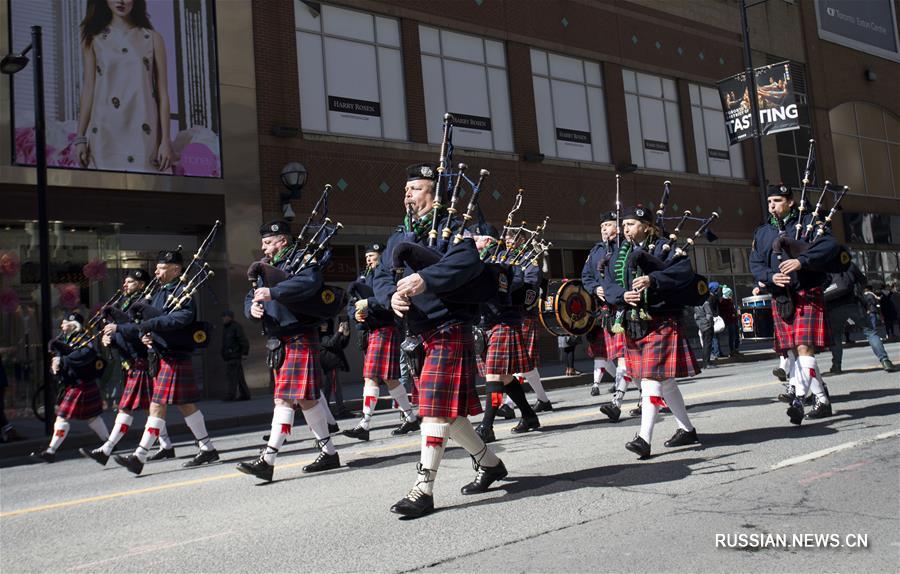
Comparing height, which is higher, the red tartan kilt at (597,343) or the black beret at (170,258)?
the black beret at (170,258)

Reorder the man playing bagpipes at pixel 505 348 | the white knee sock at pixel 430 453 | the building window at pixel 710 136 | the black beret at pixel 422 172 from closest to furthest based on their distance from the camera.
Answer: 1. the white knee sock at pixel 430 453
2. the black beret at pixel 422 172
3. the man playing bagpipes at pixel 505 348
4. the building window at pixel 710 136

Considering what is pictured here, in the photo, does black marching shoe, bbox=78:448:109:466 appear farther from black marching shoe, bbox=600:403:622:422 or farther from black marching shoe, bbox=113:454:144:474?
black marching shoe, bbox=600:403:622:422

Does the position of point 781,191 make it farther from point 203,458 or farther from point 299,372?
point 203,458

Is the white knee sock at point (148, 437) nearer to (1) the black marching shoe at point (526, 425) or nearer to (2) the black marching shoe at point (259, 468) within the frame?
(2) the black marching shoe at point (259, 468)

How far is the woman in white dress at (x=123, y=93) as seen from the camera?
16859 millimetres

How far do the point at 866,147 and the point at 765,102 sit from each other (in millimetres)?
15196

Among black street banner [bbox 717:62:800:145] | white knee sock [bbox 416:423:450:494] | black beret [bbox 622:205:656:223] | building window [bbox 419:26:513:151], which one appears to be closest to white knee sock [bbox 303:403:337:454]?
white knee sock [bbox 416:423:450:494]

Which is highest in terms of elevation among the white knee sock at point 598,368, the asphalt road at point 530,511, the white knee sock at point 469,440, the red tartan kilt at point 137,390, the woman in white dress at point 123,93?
the woman in white dress at point 123,93

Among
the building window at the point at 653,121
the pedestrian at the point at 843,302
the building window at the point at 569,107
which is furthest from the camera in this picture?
the building window at the point at 653,121

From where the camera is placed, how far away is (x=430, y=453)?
17.4 ft

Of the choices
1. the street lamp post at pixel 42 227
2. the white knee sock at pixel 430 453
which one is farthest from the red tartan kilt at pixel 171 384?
the street lamp post at pixel 42 227

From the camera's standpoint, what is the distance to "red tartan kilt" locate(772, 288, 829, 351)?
8102 mm

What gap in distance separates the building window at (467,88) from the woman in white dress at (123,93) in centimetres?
678

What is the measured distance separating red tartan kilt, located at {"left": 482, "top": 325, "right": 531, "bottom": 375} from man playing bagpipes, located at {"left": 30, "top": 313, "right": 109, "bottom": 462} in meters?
4.54
